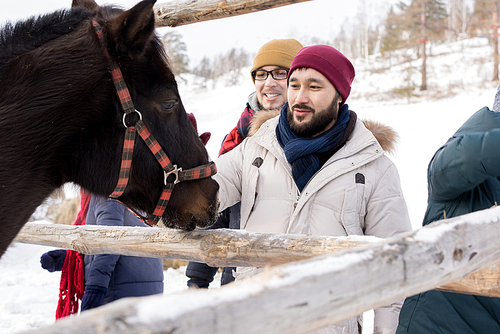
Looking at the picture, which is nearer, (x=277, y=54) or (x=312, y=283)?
(x=312, y=283)

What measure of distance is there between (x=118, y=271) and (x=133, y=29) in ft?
6.64

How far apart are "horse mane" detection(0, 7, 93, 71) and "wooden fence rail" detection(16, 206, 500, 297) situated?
3.73 ft

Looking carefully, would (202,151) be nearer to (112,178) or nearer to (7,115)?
(112,178)

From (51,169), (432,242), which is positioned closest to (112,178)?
(51,169)

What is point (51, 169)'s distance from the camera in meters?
1.63

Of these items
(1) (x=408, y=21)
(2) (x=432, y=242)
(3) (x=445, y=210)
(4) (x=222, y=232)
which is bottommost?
(4) (x=222, y=232)

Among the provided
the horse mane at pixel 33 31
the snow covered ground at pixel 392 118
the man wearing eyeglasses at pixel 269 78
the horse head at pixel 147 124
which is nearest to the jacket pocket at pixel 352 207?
the horse head at pixel 147 124

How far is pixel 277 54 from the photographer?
9.56 ft

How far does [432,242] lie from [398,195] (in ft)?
3.20

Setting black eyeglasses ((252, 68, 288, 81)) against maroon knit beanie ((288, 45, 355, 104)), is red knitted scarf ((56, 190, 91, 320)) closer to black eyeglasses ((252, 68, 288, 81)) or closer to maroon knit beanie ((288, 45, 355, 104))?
black eyeglasses ((252, 68, 288, 81))

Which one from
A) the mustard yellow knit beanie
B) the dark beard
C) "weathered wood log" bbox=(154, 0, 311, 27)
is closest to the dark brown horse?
the dark beard

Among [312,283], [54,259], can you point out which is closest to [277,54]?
[312,283]

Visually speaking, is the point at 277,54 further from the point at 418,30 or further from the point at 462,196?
the point at 418,30

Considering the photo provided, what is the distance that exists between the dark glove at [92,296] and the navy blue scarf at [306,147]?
5.66 ft
